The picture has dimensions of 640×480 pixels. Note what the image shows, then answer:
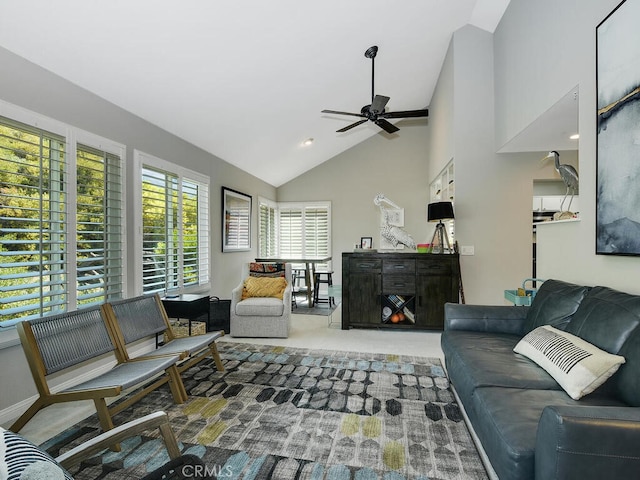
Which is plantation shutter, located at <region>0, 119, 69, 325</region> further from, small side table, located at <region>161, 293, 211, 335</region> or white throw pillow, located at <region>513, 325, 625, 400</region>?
white throw pillow, located at <region>513, 325, 625, 400</region>

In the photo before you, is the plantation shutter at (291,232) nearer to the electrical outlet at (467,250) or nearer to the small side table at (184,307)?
the electrical outlet at (467,250)

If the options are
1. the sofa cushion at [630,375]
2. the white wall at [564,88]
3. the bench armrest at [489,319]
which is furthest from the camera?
the bench armrest at [489,319]

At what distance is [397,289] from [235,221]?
116 inches

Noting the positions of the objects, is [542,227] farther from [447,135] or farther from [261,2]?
[261,2]

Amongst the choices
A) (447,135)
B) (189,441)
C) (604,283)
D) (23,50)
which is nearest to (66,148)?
(23,50)

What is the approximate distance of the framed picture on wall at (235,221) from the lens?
17.4ft

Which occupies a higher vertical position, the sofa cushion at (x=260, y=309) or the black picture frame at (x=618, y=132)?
the black picture frame at (x=618, y=132)

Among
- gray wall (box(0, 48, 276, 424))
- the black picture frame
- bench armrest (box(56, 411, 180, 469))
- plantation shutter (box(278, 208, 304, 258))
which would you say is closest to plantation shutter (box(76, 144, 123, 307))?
gray wall (box(0, 48, 276, 424))

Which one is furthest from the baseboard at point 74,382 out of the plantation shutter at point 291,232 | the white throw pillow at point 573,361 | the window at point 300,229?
the plantation shutter at point 291,232

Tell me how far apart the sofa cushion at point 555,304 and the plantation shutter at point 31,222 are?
3549mm

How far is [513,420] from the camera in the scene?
1.34 metres

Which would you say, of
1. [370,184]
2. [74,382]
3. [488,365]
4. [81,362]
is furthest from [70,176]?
[370,184]

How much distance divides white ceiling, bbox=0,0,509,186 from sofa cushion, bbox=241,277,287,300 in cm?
204

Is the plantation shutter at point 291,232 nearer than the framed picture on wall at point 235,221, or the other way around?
the framed picture on wall at point 235,221
